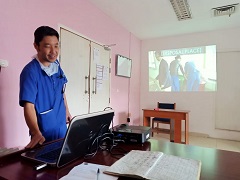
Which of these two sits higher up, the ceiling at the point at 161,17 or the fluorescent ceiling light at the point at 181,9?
the ceiling at the point at 161,17

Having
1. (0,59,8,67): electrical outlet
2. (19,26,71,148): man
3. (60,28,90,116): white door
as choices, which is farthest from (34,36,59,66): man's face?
(60,28,90,116): white door

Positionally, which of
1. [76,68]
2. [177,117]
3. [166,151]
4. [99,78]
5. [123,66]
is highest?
[123,66]

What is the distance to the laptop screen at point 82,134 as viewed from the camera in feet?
2.43

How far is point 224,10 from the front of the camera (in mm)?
3250

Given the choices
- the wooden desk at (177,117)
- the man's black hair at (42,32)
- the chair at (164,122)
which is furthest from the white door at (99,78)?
the man's black hair at (42,32)

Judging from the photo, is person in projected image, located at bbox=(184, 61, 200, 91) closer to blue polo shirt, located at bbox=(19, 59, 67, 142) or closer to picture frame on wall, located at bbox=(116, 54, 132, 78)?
picture frame on wall, located at bbox=(116, 54, 132, 78)

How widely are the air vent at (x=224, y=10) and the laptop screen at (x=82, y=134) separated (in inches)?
130

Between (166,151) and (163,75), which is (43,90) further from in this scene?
(163,75)

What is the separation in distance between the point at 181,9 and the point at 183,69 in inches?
72.8

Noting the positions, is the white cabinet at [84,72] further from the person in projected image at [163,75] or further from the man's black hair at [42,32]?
the person in projected image at [163,75]

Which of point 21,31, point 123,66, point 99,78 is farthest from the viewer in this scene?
point 123,66

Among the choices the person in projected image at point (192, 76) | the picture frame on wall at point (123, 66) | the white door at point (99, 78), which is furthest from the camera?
the person in projected image at point (192, 76)

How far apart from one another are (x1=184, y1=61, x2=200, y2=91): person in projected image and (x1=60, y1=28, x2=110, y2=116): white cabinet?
2260 mm

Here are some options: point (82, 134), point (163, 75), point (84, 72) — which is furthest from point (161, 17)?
point (82, 134)
